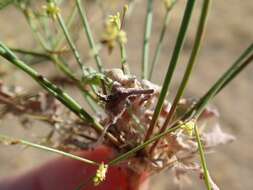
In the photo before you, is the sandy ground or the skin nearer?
the skin

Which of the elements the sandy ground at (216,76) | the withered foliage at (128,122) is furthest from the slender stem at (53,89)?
the sandy ground at (216,76)

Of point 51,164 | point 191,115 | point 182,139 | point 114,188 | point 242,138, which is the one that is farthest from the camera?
point 242,138

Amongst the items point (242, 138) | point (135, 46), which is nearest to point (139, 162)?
point (242, 138)

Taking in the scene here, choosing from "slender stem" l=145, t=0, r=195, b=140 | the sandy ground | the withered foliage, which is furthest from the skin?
the sandy ground

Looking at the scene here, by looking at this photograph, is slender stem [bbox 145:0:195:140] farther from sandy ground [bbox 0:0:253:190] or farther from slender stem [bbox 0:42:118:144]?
sandy ground [bbox 0:0:253:190]

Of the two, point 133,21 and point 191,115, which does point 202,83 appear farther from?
point 191,115

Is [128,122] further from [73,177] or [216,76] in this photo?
[216,76]
